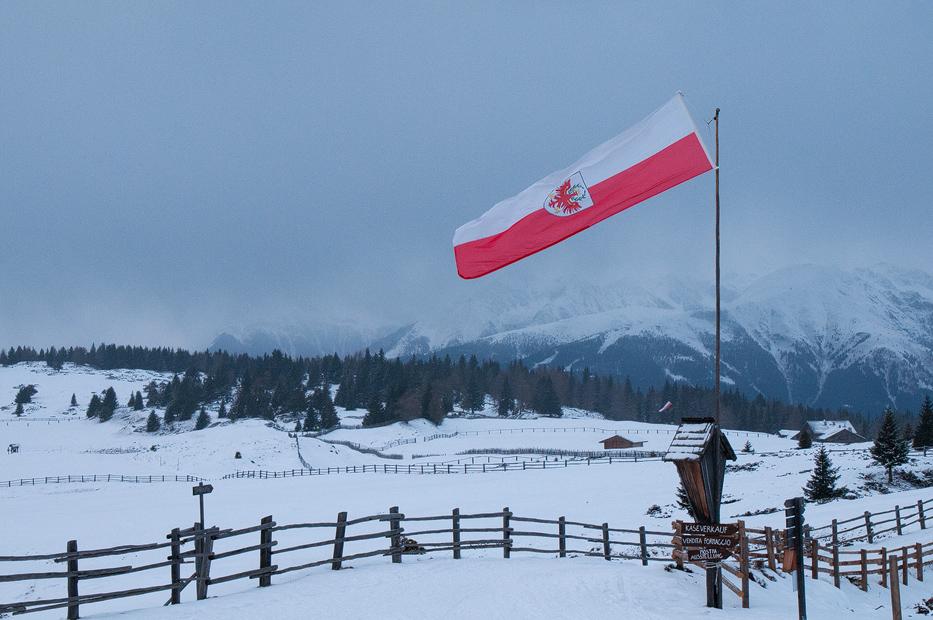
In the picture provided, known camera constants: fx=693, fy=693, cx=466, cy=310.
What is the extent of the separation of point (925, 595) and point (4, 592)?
2604 centimetres

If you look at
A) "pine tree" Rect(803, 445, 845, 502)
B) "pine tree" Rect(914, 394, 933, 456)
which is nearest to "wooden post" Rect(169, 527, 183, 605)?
"pine tree" Rect(803, 445, 845, 502)

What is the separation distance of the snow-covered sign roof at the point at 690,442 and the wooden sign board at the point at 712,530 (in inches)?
51.2

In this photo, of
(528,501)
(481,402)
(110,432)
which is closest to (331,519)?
(528,501)

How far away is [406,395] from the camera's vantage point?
12650 centimetres

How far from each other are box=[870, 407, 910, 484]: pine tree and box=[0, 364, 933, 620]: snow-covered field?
1.51 meters

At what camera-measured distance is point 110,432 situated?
123m

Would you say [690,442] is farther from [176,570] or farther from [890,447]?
[890,447]

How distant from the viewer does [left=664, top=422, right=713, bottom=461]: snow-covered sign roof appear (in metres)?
12.4

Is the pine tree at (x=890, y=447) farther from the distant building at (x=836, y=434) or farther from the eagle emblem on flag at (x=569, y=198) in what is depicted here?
the distant building at (x=836, y=434)

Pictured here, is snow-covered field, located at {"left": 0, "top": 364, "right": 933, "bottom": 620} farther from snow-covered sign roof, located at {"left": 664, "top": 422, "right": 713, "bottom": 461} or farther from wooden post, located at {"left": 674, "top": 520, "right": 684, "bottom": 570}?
snow-covered sign roof, located at {"left": 664, "top": 422, "right": 713, "bottom": 461}

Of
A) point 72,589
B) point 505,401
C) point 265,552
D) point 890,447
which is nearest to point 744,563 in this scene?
point 265,552

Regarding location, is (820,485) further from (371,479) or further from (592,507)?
(371,479)

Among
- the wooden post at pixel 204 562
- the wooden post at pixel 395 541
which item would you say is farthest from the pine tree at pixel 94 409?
the wooden post at pixel 204 562

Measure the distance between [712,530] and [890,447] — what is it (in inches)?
1476
